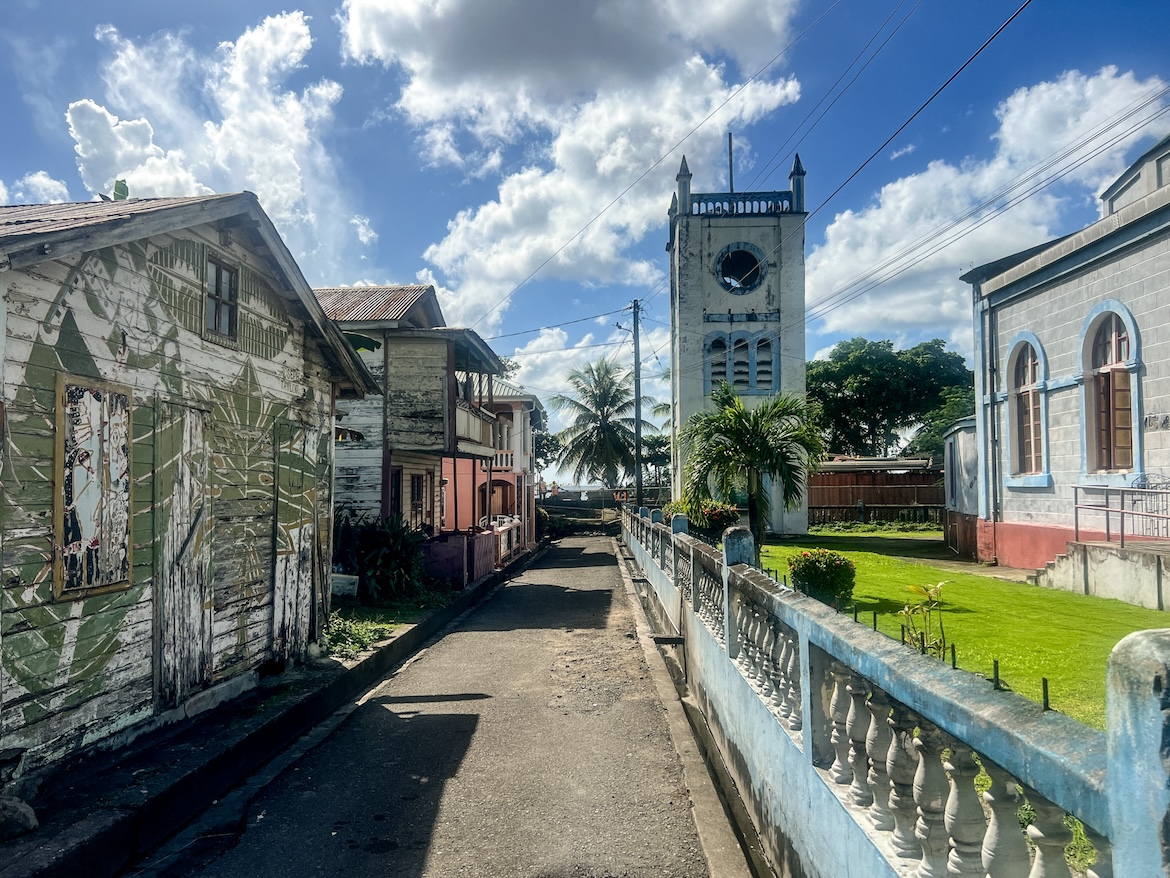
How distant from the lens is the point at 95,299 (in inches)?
216

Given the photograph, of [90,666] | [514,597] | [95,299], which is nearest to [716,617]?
[90,666]

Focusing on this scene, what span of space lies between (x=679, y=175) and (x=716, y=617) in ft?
86.4

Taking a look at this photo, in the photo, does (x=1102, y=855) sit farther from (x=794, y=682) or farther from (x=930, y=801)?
(x=794, y=682)

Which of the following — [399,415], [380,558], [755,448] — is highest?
[399,415]

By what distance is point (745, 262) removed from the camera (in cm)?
2978

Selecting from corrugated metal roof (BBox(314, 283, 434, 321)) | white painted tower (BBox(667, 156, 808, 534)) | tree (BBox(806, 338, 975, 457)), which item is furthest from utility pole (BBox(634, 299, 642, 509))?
tree (BBox(806, 338, 975, 457))

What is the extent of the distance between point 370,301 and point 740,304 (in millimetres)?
15449

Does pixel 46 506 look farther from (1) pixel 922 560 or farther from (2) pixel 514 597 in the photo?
(1) pixel 922 560

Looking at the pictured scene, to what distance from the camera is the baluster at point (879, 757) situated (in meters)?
2.55

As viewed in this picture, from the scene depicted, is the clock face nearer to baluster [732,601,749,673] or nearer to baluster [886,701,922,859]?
baluster [732,601,749,673]

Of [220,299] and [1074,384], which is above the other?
[220,299]

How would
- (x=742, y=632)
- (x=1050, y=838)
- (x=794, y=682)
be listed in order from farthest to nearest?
(x=742, y=632) < (x=794, y=682) < (x=1050, y=838)

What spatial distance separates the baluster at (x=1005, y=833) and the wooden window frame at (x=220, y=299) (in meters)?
6.95

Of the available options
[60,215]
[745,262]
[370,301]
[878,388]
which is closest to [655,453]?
[878,388]
